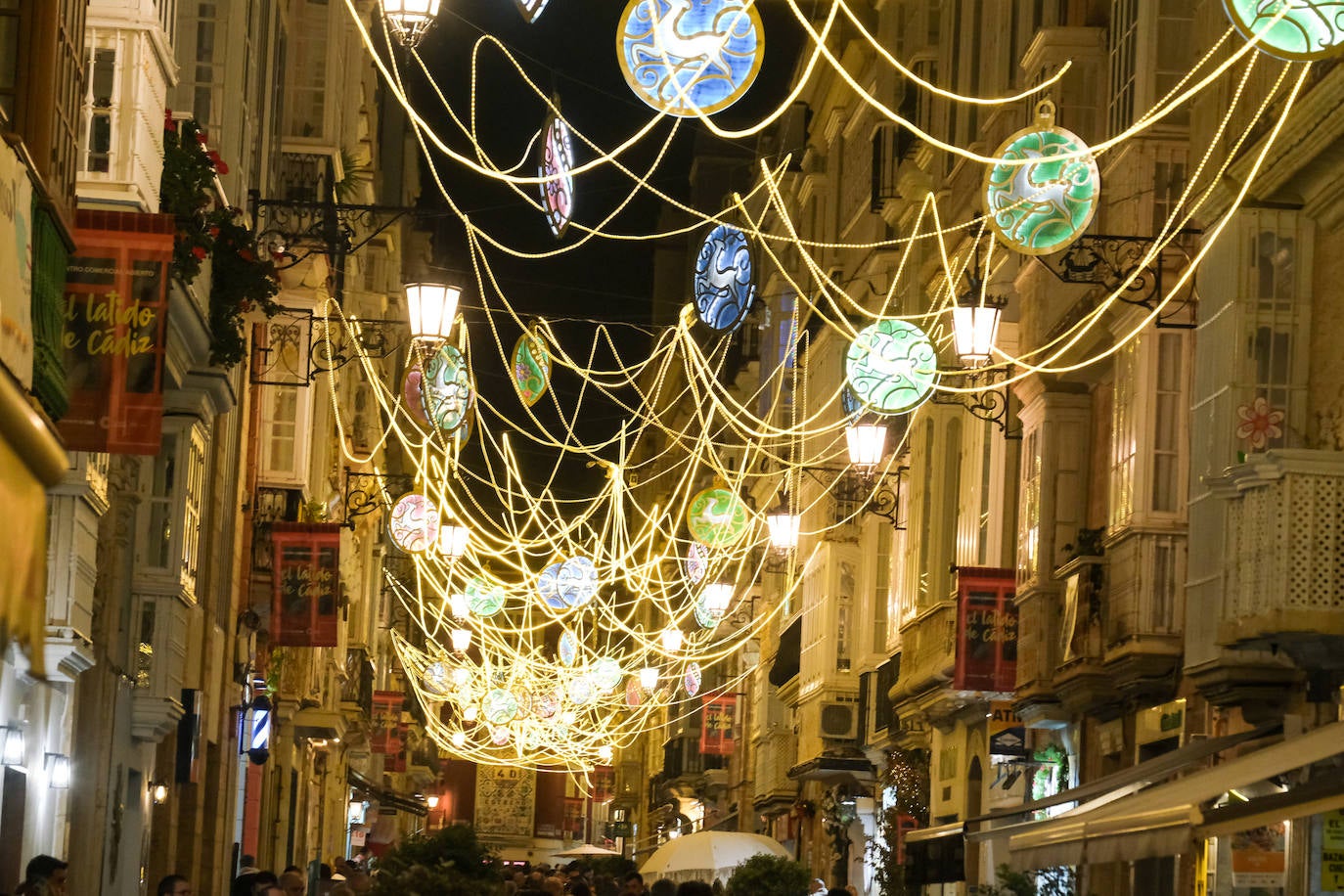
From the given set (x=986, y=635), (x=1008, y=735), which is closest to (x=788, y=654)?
(x=986, y=635)

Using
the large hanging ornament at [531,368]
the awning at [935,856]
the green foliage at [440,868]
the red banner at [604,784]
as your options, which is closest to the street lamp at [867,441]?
the large hanging ornament at [531,368]

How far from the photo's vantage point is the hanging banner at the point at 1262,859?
54.6ft

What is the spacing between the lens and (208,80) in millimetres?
22531

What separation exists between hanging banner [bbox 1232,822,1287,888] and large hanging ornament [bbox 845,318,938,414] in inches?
248

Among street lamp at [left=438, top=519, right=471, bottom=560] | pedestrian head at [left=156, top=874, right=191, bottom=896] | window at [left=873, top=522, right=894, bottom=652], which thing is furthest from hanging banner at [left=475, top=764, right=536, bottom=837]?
pedestrian head at [left=156, top=874, right=191, bottom=896]

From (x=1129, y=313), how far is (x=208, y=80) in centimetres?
927

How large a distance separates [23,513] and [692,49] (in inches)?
370

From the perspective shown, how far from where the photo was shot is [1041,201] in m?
17.5

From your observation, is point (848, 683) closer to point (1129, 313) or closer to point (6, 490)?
point (1129, 313)

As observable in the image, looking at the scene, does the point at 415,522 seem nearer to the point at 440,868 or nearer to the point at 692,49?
the point at 692,49

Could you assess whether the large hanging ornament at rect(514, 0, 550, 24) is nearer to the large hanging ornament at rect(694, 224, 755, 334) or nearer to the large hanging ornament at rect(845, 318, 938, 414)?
the large hanging ornament at rect(845, 318, 938, 414)

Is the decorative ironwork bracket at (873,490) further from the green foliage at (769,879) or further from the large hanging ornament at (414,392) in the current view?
the green foliage at (769,879)

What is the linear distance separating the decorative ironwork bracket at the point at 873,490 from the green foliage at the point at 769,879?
10.9 metres

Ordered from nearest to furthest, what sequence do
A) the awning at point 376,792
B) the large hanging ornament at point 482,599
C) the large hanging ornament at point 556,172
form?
the large hanging ornament at point 556,172 → the large hanging ornament at point 482,599 → the awning at point 376,792
